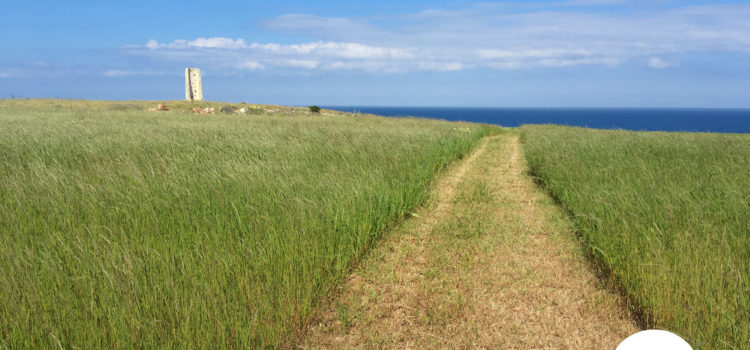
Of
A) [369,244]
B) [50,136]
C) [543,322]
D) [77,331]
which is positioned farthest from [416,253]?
[50,136]

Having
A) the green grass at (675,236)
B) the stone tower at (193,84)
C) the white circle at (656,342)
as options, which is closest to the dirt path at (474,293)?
the green grass at (675,236)

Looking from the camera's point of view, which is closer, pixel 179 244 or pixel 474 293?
pixel 179 244

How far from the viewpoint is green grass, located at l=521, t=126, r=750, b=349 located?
8.76 ft

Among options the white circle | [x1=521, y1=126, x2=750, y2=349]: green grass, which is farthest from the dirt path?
the white circle

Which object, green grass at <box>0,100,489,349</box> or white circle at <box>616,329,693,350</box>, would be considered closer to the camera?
white circle at <box>616,329,693,350</box>

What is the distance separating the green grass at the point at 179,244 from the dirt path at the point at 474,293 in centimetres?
28

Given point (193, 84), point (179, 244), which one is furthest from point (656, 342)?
point (193, 84)

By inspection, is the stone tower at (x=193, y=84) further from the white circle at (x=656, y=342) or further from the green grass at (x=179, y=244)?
the white circle at (x=656, y=342)

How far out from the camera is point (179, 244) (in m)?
3.25

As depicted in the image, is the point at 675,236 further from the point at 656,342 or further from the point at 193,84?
the point at 193,84

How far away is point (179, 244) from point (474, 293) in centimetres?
249

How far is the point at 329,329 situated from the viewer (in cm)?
289

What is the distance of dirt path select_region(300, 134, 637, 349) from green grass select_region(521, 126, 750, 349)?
28 centimetres

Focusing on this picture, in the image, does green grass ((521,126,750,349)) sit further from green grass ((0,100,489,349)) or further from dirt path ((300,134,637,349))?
green grass ((0,100,489,349))
